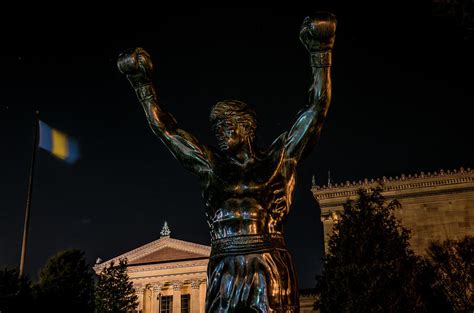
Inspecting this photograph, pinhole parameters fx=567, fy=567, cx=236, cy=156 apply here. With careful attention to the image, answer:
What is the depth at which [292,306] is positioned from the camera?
10.3 feet

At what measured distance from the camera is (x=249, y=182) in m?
3.30

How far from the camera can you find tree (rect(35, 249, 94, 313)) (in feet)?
99.0

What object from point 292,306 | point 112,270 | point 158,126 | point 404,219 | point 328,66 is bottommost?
point 292,306

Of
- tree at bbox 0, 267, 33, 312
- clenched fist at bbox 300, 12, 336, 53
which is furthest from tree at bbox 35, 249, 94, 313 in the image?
clenched fist at bbox 300, 12, 336, 53

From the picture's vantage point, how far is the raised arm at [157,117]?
11.5ft

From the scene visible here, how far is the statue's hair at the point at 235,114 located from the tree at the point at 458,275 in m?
26.2

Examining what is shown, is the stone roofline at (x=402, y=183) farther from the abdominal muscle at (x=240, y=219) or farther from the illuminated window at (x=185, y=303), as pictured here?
the abdominal muscle at (x=240, y=219)

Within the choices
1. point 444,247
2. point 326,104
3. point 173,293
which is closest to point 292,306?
point 326,104

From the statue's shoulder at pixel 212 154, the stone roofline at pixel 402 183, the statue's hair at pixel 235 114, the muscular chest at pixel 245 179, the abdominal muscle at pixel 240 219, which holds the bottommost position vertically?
the abdominal muscle at pixel 240 219

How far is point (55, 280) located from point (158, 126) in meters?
31.0

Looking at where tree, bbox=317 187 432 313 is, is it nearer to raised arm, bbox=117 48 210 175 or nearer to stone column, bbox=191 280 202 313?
raised arm, bbox=117 48 210 175

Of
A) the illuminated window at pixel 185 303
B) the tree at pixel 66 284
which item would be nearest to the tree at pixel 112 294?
the tree at pixel 66 284

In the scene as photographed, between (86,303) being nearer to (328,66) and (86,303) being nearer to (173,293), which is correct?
(173,293)

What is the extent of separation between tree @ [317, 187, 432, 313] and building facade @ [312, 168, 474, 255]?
12960 millimetres
